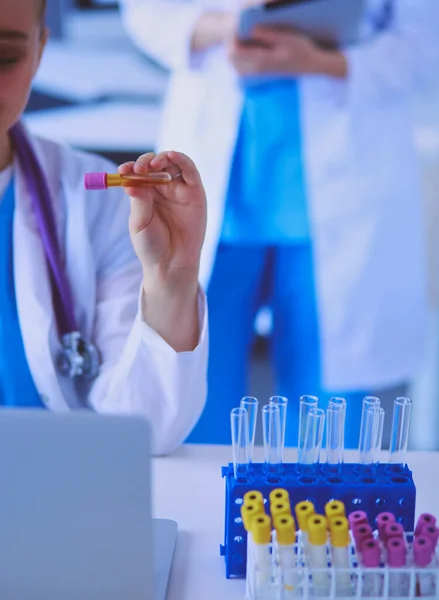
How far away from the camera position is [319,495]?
0.62 meters

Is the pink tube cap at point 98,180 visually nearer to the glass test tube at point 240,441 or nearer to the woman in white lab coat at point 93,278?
the woman in white lab coat at point 93,278

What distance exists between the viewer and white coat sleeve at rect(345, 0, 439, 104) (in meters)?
1.37

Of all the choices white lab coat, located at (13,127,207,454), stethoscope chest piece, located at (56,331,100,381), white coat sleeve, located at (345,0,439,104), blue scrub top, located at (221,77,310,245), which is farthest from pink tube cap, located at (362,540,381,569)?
white coat sleeve, located at (345,0,439,104)

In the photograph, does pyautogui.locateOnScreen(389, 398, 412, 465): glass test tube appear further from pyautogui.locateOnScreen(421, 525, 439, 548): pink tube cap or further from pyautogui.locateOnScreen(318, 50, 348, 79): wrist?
pyautogui.locateOnScreen(318, 50, 348, 79): wrist

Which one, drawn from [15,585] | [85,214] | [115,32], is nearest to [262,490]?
[15,585]

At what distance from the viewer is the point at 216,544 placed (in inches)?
27.0

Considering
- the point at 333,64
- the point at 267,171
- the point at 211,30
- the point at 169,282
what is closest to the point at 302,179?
the point at 267,171

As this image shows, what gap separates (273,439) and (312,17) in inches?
34.6

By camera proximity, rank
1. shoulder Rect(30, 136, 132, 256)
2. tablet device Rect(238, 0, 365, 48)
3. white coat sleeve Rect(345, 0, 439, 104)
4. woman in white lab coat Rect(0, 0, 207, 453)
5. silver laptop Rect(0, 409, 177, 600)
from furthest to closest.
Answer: white coat sleeve Rect(345, 0, 439, 104)
tablet device Rect(238, 0, 365, 48)
shoulder Rect(30, 136, 132, 256)
woman in white lab coat Rect(0, 0, 207, 453)
silver laptop Rect(0, 409, 177, 600)

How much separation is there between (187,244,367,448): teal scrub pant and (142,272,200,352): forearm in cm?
57

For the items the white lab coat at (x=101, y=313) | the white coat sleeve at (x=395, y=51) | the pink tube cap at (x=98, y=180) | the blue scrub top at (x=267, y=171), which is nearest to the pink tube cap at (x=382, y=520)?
the white lab coat at (x=101, y=313)

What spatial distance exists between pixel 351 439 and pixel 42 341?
601 millimetres

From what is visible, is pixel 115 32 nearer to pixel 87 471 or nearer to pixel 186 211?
pixel 186 211

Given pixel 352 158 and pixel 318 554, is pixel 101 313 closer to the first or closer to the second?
pixel 318 554
